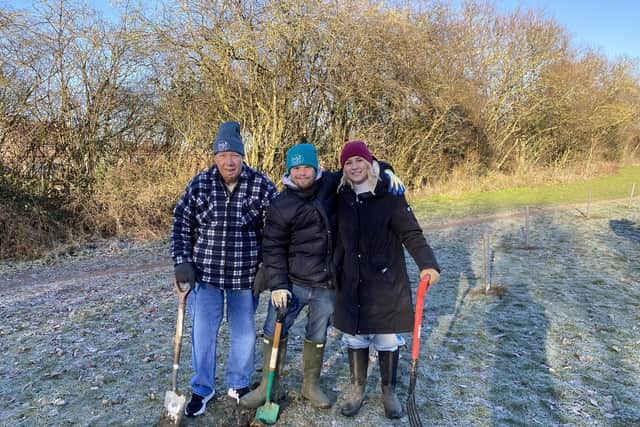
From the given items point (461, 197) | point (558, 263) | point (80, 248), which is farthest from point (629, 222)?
point (80, 248)

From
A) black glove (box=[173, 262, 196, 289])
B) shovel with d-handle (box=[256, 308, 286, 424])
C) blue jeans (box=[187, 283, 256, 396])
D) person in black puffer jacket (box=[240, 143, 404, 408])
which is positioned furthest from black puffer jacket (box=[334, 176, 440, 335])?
black glove (box=[173, 262, 196, 289])

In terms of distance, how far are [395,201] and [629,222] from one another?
1140 centimetres

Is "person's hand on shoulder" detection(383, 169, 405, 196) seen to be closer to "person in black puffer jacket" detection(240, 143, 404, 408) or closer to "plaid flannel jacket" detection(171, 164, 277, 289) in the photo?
"person in black puffer jacket" detection(240, 143, 404, 408)

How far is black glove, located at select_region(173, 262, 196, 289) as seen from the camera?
3.07 meters

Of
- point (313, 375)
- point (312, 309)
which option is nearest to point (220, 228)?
point (312, 309)

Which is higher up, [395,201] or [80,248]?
[395,201]

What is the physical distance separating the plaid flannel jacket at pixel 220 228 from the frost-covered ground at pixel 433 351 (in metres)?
1.07

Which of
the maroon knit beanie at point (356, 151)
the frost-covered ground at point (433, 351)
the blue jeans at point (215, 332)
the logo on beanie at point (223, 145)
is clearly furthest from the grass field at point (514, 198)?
the logo on beanie at point (223, 145)

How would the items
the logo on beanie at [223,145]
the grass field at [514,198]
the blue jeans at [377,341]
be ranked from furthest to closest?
the grass field at [514,198] → the blue jeans at [377,341] → the logo on beanie at [223,145]

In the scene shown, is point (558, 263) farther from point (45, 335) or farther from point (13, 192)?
point (13, 192)

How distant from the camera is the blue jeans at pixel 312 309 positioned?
3219 mm

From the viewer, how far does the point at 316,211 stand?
3068 millimetres

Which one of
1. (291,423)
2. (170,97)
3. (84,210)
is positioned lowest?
(291,423)

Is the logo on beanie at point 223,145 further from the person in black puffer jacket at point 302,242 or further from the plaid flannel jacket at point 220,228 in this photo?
the person in black puffer jacket at point 302,242
